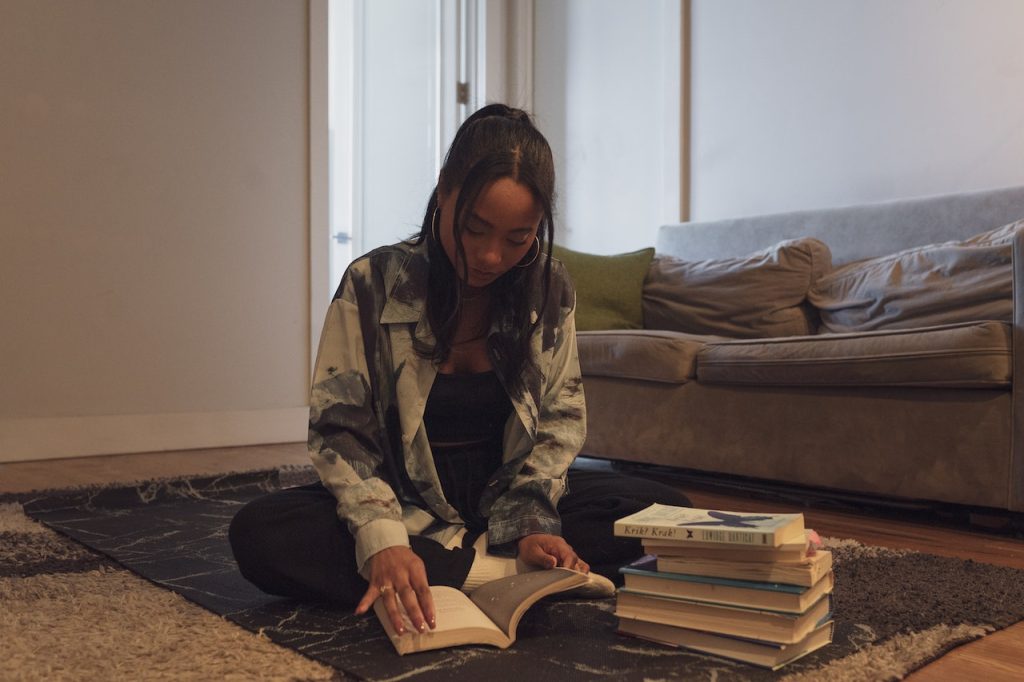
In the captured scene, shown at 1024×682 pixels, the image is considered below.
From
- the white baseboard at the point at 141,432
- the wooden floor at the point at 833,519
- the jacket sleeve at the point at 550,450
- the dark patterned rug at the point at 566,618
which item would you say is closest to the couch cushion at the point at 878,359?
the wooden floor at the point at 833,519

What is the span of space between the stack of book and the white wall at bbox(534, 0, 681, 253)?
3077 mm

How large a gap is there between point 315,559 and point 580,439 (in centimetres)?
44

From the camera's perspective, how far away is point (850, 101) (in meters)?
3.68

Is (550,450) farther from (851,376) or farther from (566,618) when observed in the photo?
(851,376)

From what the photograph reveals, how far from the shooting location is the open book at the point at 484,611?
3.84 ft

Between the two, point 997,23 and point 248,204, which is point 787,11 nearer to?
point 997,23

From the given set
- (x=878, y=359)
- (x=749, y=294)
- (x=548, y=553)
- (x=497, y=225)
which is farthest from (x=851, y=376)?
(x=497, y=225)

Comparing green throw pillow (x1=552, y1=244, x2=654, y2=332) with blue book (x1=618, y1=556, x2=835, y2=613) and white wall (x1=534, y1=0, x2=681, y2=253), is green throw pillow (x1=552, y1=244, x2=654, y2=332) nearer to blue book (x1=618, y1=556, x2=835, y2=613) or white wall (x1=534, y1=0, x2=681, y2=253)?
white wall (x1=534, y1=0, x2=681, y2=253)

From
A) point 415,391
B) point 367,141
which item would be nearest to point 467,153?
point 415,391

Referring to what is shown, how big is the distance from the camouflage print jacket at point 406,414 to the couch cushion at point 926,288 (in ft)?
4.84

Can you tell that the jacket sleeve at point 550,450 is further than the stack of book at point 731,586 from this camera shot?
Yes

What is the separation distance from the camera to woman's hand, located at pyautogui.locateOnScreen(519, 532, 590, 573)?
1326 mm

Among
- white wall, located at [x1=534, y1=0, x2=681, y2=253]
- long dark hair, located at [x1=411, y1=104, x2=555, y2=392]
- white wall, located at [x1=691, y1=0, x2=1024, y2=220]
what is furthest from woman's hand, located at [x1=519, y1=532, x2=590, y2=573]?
white wall, located at [x1=534, y1=0, x2=681, y2=253]

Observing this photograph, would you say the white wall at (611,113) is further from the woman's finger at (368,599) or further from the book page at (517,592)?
the woman's finger at (368,599)
